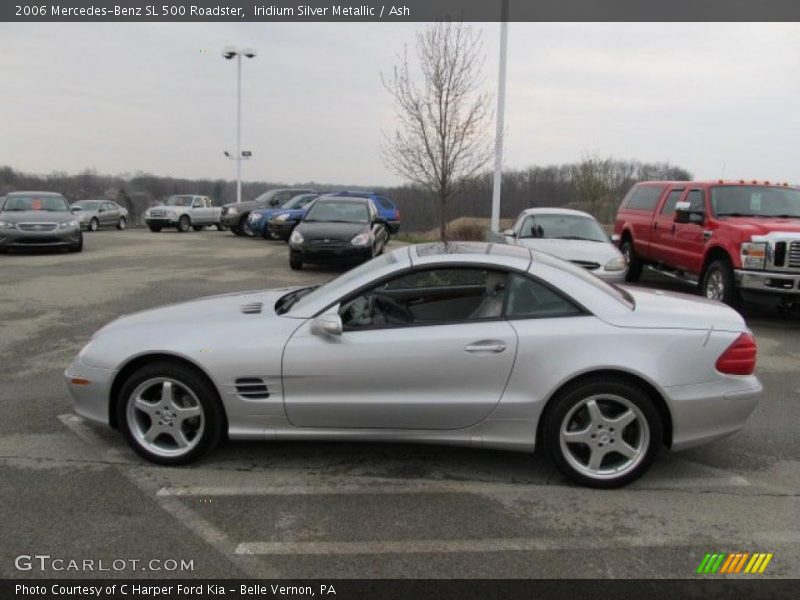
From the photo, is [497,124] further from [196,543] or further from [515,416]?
[196,543]

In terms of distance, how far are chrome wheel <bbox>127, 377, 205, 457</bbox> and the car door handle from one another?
1.70 metres

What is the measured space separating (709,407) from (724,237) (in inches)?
→ 239

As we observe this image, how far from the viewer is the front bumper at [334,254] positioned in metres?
13.2

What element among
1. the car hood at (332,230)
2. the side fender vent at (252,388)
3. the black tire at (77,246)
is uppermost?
the car hood at (332,230)

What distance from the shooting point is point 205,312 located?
4328mm

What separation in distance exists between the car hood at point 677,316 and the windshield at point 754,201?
606cm

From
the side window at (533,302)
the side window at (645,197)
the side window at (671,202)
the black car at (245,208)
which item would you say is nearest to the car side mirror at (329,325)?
the side window at (533,302)

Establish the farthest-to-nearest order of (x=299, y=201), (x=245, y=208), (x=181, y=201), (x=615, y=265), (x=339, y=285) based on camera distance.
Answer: (x=181, y=201) → (x=245, y=208) → (x=299, y=201) → (x=615, y=265) → (x=339, y=285)

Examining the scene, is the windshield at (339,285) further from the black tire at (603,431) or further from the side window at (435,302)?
the black tire at (603,431)

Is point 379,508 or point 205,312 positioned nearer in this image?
point 379,508

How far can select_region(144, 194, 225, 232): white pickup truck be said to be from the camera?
93.8ft

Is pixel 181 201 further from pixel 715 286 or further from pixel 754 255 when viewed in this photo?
pixel 754 255

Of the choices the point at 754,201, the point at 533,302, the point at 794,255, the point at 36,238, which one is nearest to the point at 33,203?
the point at 36,238

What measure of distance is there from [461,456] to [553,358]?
1023mm
